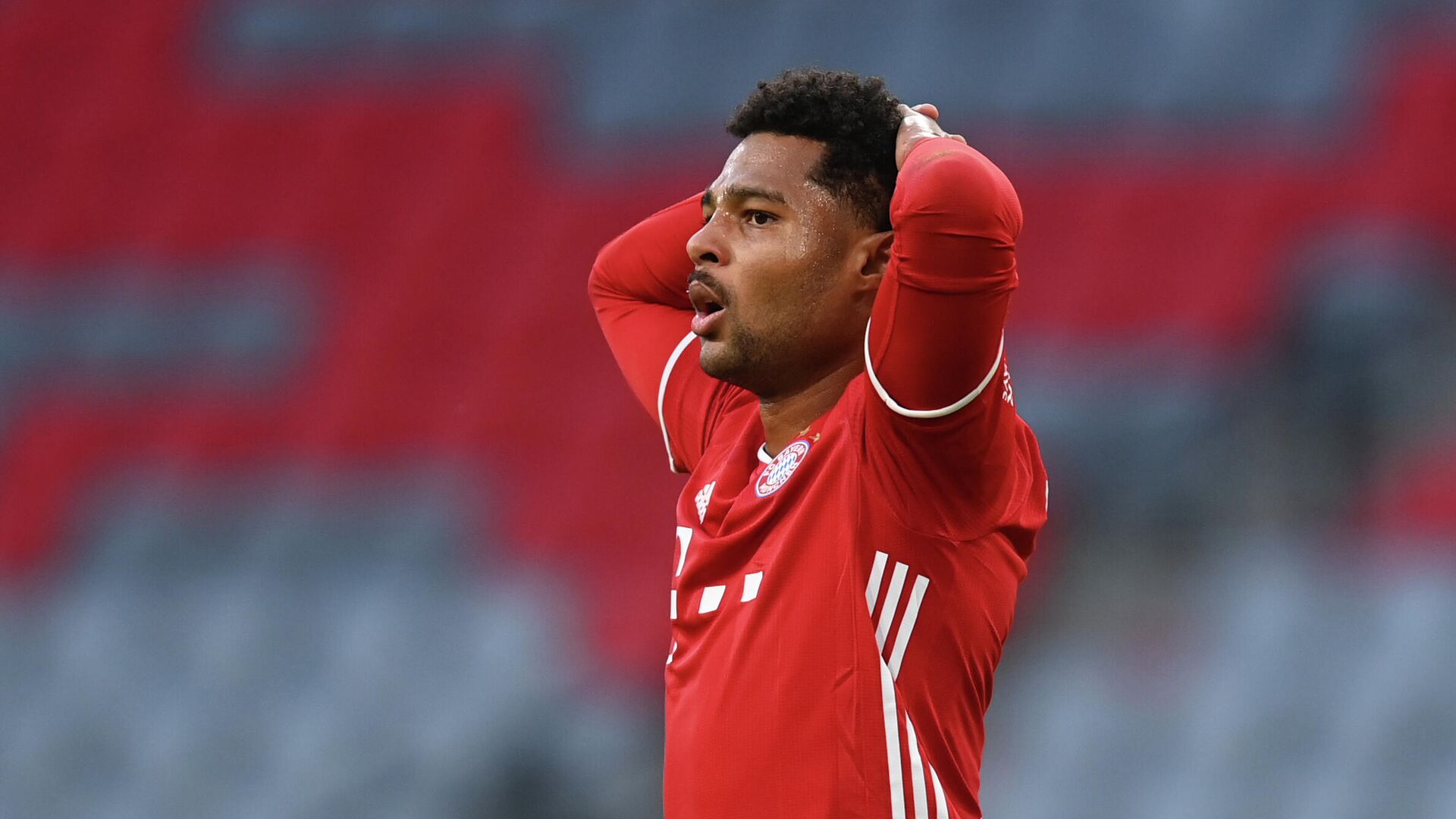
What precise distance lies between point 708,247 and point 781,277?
0.09m

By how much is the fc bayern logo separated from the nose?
0.70ft

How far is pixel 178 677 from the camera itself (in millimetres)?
5078

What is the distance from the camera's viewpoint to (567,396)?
534cm

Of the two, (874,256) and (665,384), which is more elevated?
(874,256)

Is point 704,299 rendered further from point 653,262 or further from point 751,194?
point 653,262

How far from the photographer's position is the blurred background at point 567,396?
14.4ft

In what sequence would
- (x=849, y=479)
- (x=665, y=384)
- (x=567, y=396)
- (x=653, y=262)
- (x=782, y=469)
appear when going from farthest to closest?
(x=567, y=396) < (x=653, y=262) < (x=665, y=384) < (x=782, y=469) < (x=849, y=479)

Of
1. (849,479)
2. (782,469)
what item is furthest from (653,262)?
(849,479)

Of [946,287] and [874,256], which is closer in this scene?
[946,287]

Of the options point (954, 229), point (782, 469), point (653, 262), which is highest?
point (954, 229)

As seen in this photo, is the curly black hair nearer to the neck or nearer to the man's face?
the man's face

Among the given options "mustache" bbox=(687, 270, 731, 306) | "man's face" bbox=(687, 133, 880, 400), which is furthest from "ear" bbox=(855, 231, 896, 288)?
"mustache" bbox=(687, 270, 731, 306)

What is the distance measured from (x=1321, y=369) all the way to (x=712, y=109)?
84.9 inches

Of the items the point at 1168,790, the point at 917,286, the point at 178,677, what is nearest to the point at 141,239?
the point at 178,677
